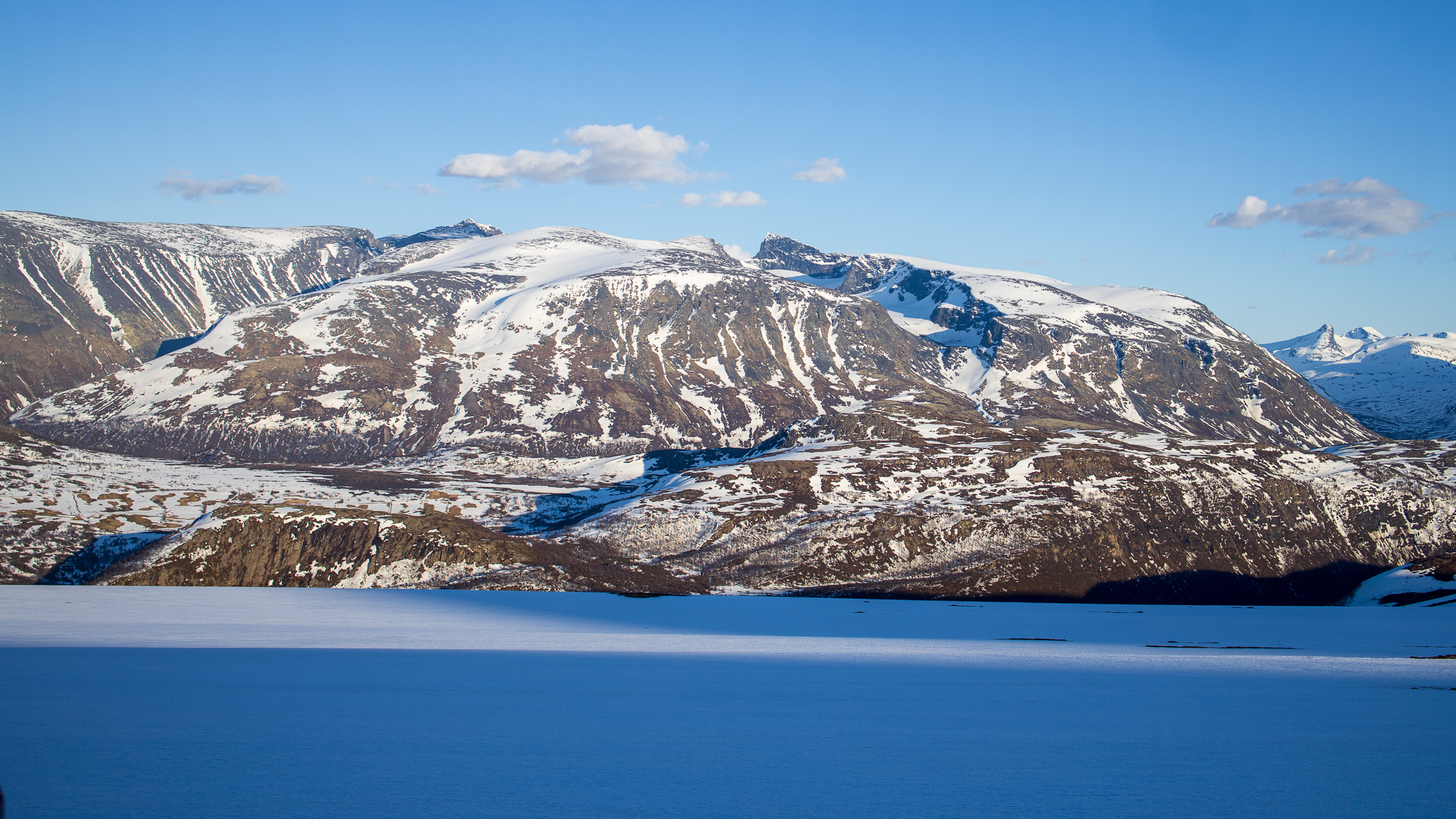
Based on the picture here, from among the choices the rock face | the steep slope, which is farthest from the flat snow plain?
the rock face

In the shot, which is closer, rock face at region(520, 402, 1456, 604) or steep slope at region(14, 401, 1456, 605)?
steep slope at region(14, 401, 1456, 605)

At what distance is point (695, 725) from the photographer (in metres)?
32.3

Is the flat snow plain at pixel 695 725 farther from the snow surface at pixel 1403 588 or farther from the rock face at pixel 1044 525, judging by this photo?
the rock face at pixel 1044 525

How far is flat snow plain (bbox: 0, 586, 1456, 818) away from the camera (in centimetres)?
2352

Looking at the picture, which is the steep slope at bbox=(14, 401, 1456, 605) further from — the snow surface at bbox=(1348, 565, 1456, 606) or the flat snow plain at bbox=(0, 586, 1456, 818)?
the flat snow plain at bbox=(0, 586, 1456, 818)

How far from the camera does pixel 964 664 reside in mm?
52938

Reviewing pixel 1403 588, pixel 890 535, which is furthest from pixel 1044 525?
pixel 1403 588

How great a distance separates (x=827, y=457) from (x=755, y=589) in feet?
211

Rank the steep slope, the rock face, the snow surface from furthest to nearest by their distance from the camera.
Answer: the rock face < the steep slope < the snow surface

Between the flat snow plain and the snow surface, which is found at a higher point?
the flat snow plain

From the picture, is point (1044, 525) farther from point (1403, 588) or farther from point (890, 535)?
point (1403, 588)

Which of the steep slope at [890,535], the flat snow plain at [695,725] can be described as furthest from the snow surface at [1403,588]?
the flat snow plain at [695,725]

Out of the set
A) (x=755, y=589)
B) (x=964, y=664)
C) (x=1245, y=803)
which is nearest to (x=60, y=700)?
(x=1245, y=803)

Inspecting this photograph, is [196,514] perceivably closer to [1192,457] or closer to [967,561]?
[967,561]
